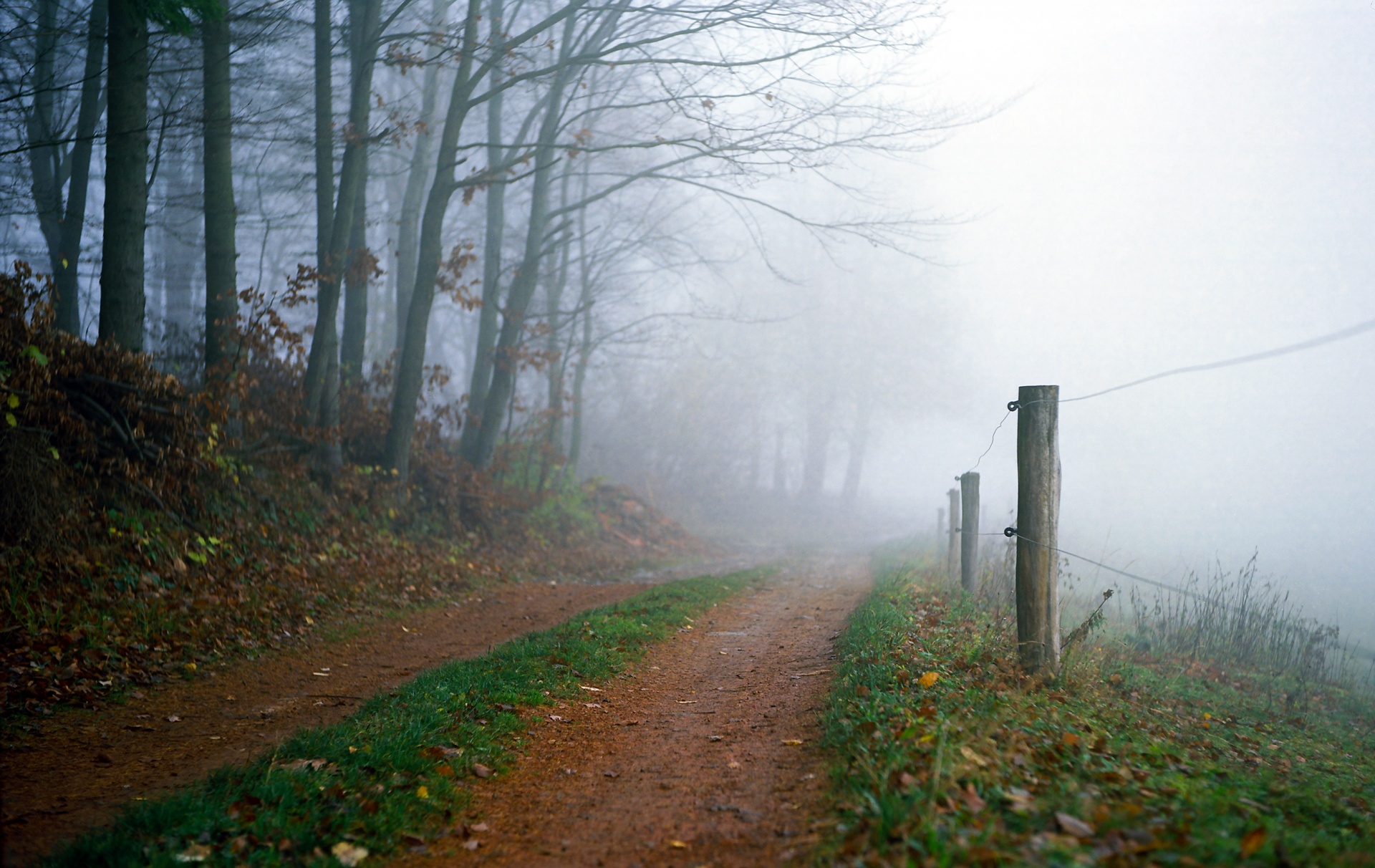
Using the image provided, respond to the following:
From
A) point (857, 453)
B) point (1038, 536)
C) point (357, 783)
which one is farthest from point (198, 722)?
point (857, 453)

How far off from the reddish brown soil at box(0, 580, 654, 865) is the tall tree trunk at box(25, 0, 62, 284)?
27.1 feet

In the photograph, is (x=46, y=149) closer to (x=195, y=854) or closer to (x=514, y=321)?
(x=514, y=321)

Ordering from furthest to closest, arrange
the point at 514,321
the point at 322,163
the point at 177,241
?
the point at 177,241 < the point at 514,321 < the point at 322,163

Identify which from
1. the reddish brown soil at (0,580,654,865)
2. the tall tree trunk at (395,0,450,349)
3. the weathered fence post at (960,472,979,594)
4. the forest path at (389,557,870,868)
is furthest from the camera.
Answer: the tall tree trunk at (395,0,450,349)

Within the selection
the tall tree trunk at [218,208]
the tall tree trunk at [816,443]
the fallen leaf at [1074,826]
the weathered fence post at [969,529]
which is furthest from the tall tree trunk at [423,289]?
the tall tree trunk at [816,443]

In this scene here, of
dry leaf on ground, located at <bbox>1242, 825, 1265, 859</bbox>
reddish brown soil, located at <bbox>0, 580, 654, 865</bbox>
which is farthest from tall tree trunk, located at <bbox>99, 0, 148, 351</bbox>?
dry leaf on ground, located at <bbox>1242, 825, 1265, 859</bbox>

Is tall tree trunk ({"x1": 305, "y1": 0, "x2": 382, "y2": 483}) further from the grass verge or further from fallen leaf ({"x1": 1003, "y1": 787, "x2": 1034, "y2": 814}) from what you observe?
fallen leaf ({"x1": 1003, "y1": 787, "x2": 1034, "y2": 814})

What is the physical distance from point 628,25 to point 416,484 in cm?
983

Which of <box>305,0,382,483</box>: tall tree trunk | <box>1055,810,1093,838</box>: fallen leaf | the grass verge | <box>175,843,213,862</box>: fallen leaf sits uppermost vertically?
<box>305,0,382,483</box>: tall tree trunk

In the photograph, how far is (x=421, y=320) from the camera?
543 inches

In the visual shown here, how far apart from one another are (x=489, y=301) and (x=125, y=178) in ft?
27.3

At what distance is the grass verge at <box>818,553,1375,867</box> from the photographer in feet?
9.54

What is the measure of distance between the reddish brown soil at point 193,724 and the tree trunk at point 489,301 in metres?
7.93

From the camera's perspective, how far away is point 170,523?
841 centimetres
